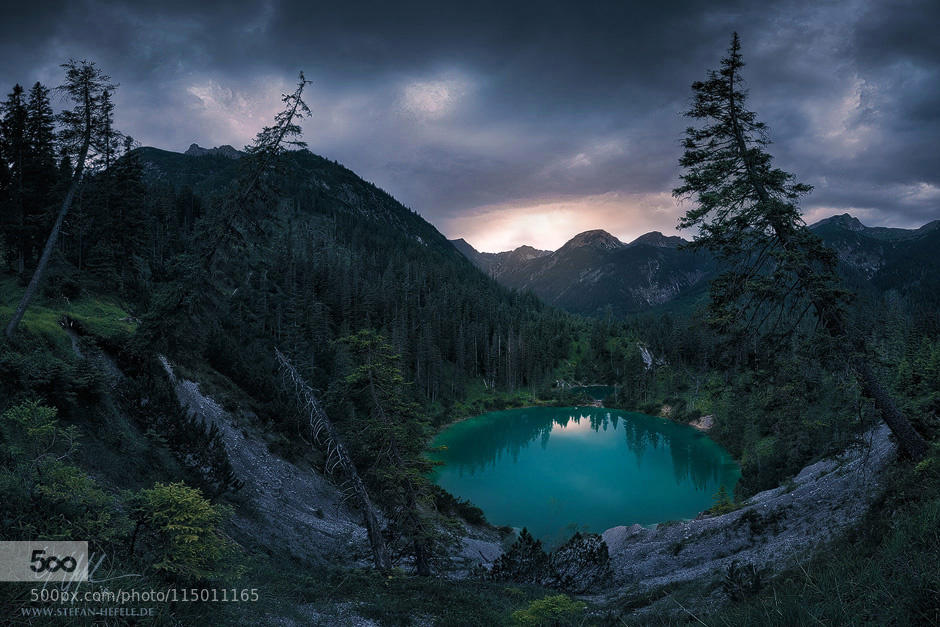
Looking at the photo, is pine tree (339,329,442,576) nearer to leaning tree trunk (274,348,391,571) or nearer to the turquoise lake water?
leaning tree trunk (274,348,391,571)

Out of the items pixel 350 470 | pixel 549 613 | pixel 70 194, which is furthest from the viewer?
pixel 70 194

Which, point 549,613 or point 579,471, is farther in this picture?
point 579,471

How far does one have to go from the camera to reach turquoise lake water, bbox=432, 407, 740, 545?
3466 cm

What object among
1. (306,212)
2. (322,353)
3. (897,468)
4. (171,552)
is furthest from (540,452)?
(306,212)

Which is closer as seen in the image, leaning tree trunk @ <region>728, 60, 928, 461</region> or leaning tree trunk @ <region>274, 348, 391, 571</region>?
leaning tree trunk @ <region>728, 60, 928, 461</region>

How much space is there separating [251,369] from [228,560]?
71.2 ft

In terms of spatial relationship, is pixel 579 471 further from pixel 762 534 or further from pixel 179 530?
pixel 179 530

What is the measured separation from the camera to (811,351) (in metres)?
9.22

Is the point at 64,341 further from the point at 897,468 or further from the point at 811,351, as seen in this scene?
the point at 897,468

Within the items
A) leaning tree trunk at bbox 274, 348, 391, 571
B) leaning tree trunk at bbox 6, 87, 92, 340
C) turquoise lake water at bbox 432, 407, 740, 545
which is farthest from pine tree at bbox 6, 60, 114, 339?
turquoise lake water at bbox 432, 407, 740, 545

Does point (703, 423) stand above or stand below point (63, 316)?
below

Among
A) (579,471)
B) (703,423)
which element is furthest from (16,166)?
(703,423)

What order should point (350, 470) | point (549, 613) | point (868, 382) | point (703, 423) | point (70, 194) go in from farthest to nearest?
point (703, 423) < point (70, 194) < point (350, 470) < point (868, 382) < point (549, 613)

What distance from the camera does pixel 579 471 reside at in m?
46.0
